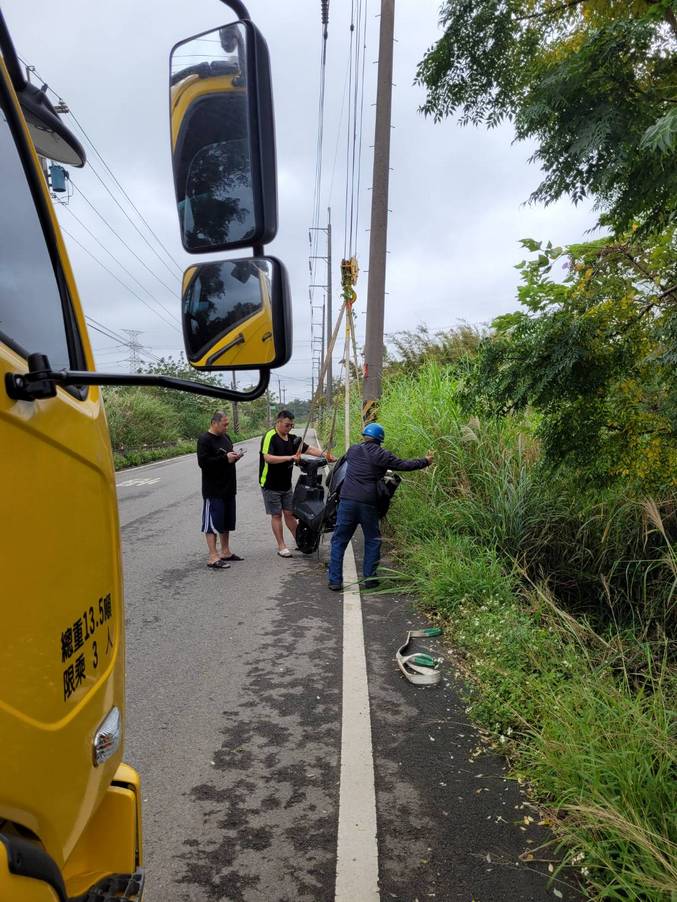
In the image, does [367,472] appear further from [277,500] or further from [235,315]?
[235,315]

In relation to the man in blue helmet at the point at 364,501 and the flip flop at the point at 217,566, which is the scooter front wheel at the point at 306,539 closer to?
the flip flop at the point at 217,566

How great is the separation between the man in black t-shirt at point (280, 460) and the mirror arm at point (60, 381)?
6.28 meters

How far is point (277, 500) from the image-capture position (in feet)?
25.7

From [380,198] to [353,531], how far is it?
6.24 meters

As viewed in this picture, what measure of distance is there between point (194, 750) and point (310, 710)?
737 mm

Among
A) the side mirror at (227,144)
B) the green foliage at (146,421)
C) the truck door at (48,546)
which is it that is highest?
the side mirror at (227,144)

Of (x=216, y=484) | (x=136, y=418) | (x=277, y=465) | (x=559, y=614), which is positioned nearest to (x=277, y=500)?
(x=277, y=465)

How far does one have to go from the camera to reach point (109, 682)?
162 cm

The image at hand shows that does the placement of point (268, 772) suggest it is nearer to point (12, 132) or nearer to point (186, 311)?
point (186, 311)

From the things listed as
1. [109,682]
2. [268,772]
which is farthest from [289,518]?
[109,682]

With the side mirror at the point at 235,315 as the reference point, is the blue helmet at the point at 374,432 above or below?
below

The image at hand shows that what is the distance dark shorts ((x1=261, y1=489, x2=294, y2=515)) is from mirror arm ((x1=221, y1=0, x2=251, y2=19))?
6.47 metres

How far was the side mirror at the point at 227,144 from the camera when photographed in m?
1.44

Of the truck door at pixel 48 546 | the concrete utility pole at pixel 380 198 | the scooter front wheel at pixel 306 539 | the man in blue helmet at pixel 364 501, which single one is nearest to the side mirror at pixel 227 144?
the truck door at pixel 48 546
